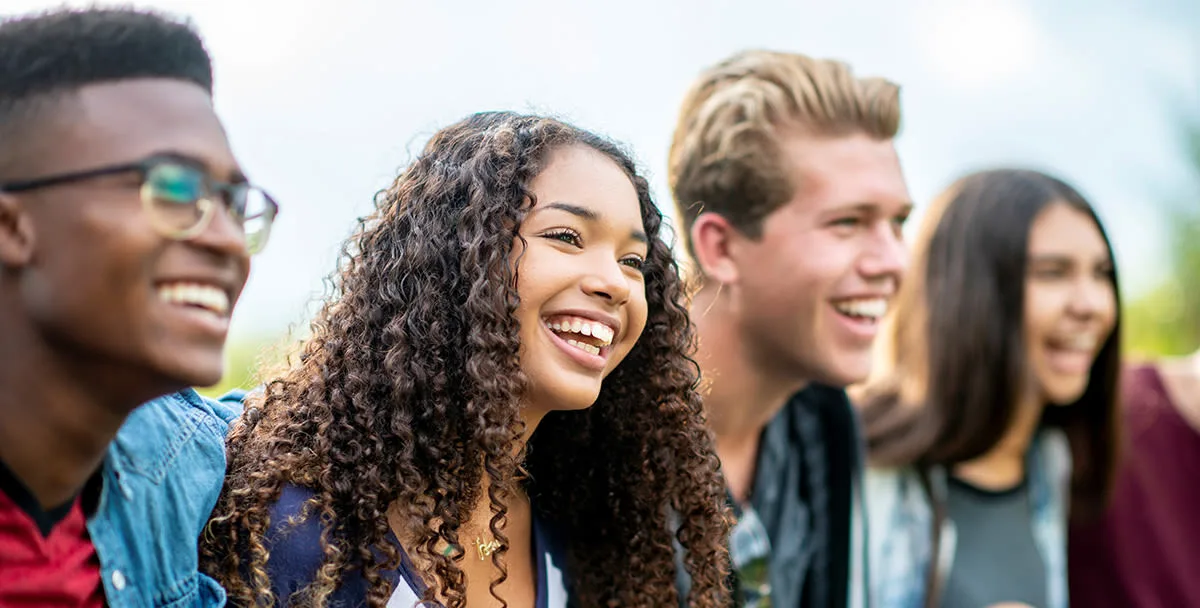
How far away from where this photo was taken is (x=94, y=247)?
1572 mm

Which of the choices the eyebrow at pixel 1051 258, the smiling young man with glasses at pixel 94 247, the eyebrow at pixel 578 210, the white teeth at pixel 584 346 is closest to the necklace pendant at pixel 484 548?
the white teeth at pixel 584 346

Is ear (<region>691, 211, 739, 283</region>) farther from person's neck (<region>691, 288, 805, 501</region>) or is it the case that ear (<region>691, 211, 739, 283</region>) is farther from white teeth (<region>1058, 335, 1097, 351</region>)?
white teeth (<region>1058, 335, 1097, 351</region>)

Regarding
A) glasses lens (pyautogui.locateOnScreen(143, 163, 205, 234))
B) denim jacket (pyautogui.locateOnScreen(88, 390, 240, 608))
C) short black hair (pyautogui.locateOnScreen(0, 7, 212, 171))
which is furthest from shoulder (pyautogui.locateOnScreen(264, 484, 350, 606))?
short black hair (pyautogui.locateOnScreen(0, 7, 212, 171))

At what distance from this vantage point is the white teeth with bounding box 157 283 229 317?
1.63m

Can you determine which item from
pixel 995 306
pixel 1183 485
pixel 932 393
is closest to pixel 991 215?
pixel 995 306

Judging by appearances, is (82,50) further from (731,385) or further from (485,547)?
(731,385)

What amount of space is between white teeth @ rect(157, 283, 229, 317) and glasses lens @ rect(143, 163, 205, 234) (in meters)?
0.08

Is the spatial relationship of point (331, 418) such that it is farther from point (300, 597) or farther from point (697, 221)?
point (697, 221)

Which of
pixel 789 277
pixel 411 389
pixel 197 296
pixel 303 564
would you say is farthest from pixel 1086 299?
pixel 197 296

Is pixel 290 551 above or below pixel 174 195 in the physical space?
below

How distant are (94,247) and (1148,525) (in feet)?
12.7

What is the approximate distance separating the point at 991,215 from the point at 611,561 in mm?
1972

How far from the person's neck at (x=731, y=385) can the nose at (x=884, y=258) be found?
398mm

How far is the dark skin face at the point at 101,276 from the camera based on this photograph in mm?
1580
